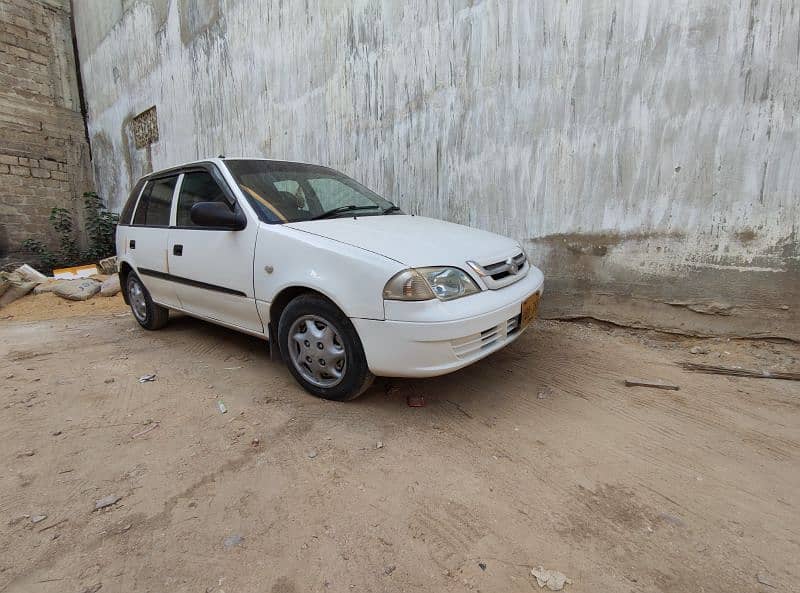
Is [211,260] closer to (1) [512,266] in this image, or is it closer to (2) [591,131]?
(1) [512,266]

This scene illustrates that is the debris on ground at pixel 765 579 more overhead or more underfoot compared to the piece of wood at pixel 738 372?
more underfoot

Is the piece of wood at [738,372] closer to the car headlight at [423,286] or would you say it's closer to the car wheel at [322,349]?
the car headlight at [423,286]

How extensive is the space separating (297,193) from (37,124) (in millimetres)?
10484

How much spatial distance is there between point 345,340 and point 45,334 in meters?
4.03

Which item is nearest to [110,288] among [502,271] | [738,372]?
[502,271]

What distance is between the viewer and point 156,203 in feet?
12.5

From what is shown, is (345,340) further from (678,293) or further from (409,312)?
(678,293)

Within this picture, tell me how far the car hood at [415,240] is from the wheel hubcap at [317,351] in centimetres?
53

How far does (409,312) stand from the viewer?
2.16 meters

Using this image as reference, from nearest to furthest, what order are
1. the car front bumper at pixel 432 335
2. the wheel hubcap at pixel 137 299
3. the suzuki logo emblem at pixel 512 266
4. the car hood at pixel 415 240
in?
the car front bumper at pixel 432 335
the car hood at pixel 415 240
the suzuki logo emblem at pixel 512 266
the wheel hubcap at pixel 137 299

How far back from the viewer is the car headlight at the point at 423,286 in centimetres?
217

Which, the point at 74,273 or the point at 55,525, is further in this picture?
the point at 74,273

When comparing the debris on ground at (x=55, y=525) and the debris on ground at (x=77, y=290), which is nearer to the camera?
the debris on ground at (x=55, y=525)

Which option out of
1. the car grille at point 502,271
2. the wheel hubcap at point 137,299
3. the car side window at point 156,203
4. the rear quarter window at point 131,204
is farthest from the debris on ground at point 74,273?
the car grille at point 502,271
